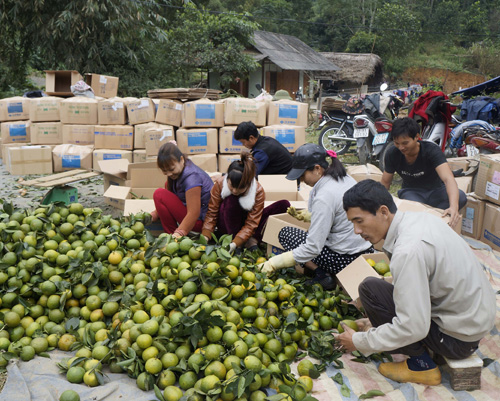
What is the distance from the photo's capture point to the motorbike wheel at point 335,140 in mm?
9078

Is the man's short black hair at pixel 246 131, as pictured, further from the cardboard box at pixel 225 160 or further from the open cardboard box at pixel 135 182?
the cardboard box at pixel 225 160

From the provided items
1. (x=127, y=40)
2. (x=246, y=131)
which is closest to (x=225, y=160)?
(x=246, y=131)

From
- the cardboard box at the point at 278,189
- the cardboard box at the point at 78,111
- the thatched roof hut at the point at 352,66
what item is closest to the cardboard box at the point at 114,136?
the cardboard box at the point at 78,111

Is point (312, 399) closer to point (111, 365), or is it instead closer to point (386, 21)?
→ point (111, 365)

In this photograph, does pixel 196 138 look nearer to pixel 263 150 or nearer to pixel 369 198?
pixel 263 150

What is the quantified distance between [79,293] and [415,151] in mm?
3263

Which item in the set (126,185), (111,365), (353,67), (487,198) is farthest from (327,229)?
(353,67)

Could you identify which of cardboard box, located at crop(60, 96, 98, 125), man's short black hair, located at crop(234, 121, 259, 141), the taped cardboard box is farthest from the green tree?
man's short black hair, located at crop(234, 121, 259, 141)

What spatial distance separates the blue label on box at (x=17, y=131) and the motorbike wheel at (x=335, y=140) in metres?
5.96

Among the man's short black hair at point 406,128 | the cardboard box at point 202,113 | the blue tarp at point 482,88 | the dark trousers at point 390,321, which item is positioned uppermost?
the blue tarp at point 482,88

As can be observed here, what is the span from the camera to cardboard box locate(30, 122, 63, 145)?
8383mm

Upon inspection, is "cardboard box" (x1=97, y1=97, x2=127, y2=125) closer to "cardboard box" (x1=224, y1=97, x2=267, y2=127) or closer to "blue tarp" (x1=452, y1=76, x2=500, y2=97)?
"cardboard box" (x1=224, y1=97, x2=267, y2=127)

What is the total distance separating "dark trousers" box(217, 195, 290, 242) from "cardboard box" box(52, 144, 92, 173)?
462 cm

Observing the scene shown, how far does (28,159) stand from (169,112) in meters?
2.74
